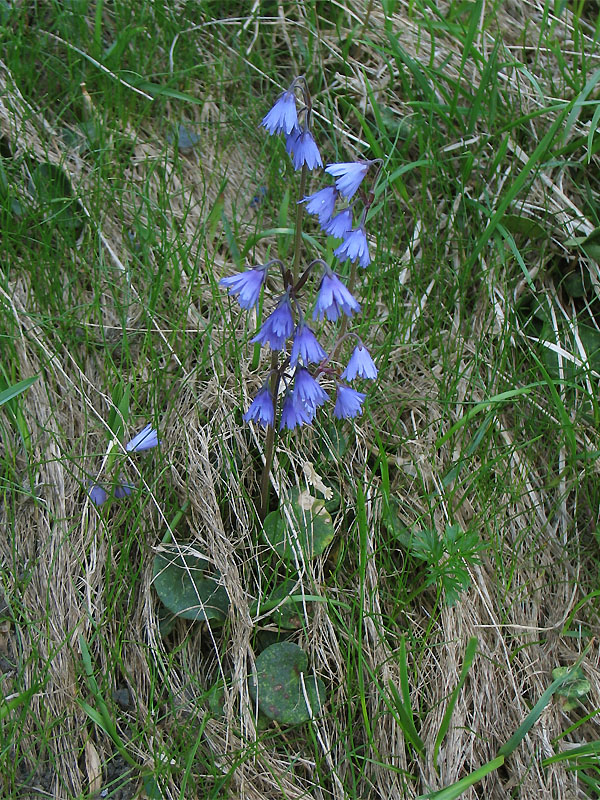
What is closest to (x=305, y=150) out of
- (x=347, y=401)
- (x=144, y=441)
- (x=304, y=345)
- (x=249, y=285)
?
(x=249, y=285)

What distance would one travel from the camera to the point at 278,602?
207 cm

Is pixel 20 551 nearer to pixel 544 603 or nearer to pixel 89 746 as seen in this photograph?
pixel 89 746

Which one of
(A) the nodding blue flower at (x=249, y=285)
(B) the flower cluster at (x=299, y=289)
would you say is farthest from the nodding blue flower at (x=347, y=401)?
(A) the nodding blue flower at (x=249, y=285)

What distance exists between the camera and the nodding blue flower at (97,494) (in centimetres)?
221

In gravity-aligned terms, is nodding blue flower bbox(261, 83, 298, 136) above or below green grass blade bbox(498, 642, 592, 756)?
above

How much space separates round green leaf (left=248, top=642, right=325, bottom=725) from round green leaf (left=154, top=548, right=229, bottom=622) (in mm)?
182

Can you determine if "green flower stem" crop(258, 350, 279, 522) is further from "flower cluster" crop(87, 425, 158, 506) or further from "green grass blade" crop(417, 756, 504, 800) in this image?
"green grass blade" crop(417, 756, 504, 800)

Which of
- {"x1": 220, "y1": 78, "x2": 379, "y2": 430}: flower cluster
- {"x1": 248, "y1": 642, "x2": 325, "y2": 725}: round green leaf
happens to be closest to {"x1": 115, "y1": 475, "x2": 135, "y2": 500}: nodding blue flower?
{"x1": 220, "y1": 78, "x2": 379, "y2": 430}: flower cluster

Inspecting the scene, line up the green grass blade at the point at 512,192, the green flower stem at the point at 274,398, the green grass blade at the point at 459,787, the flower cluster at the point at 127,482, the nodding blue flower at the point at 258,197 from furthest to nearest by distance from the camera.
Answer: the nodding blue flower at the point at 258,197 < the green grass blade at the point at 512,192 < the flower cluster at the point at 127,482 < the green flower stem at the point at 274,398 < the green grass blade at the point at 459,787

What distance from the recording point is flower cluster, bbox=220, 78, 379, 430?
5.90 feet

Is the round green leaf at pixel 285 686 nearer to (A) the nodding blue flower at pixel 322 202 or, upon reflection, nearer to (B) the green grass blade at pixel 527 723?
(B) the green grass blade at pixel 527 723

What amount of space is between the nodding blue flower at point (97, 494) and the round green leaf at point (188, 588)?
237mm

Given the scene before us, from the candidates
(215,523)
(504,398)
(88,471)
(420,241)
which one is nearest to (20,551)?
(88,471)

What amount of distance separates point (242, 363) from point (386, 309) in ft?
1.94
